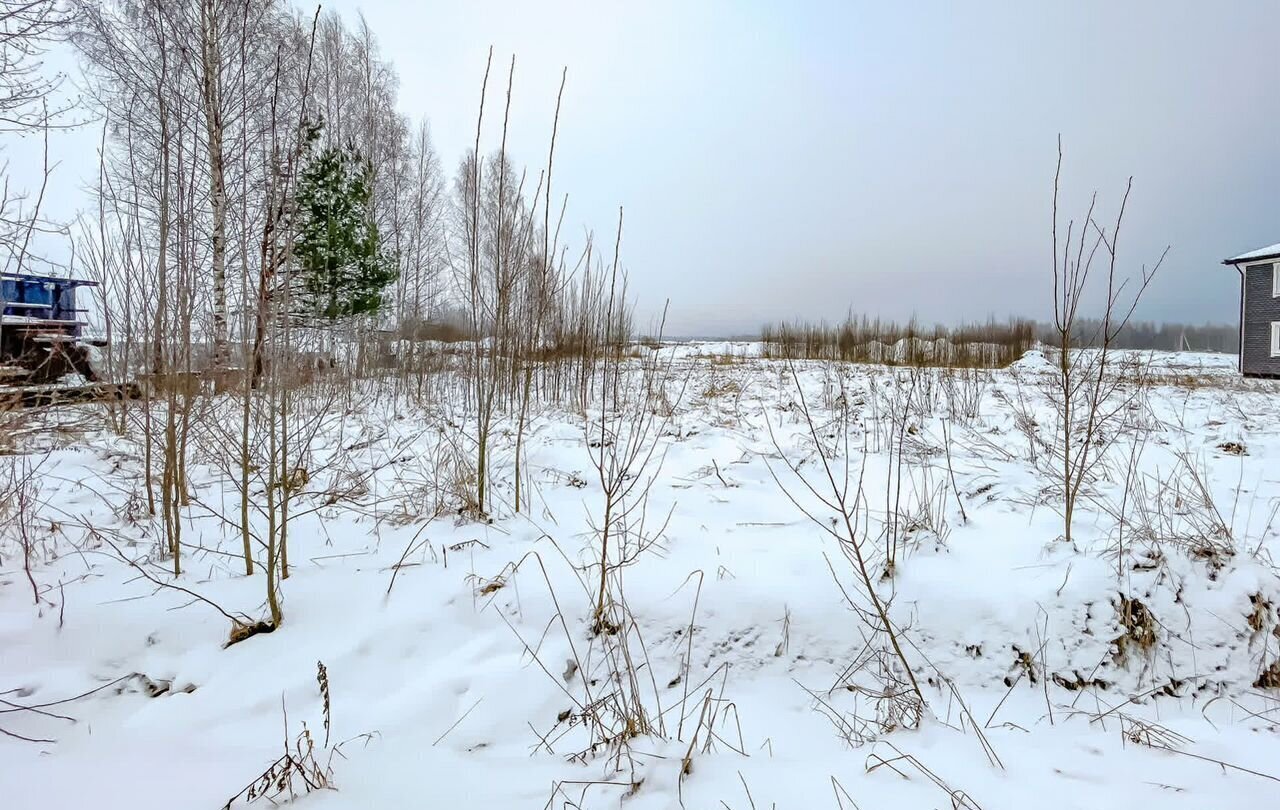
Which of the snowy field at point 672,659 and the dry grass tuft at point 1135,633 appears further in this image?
the dry grass tuft at point 1135,633

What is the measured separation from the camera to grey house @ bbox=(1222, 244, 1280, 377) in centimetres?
1470

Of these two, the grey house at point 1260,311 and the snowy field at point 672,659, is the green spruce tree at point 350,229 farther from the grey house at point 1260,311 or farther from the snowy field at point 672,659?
the grey house at point 1260,311

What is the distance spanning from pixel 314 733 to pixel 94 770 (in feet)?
1.49

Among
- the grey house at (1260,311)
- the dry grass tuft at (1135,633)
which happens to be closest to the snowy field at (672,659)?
the dry grass tuft at (1135,633)

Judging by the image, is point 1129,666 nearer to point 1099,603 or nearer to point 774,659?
point 1099,603

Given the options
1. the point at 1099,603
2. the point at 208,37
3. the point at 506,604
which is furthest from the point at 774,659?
the point at 208,37

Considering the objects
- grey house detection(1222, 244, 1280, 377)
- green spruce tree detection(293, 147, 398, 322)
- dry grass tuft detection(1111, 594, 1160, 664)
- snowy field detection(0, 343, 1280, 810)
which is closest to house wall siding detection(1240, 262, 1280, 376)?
grey house detection(1222, 244, 1280, 377)

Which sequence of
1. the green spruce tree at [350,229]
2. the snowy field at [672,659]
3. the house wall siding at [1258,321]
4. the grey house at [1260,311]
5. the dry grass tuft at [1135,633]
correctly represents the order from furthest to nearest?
the house wall siding at [1258,321]
the grey house at [1260,311]
the green spruce tree at [350,229]
the dry grass tuft at [1135,633]
the snowy field at [672,659]

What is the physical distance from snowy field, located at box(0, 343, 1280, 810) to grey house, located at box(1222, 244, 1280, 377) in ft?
63.4

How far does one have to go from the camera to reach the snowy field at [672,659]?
1.23m

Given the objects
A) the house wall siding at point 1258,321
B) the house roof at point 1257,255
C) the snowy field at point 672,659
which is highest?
the house roof at point 1257,255

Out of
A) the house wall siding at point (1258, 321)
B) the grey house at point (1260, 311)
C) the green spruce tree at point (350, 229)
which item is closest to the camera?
the green spruce tree at point (350, 229)

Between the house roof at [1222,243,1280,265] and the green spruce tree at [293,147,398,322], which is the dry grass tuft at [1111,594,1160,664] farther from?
the house roof at [1222,243,1280,265]

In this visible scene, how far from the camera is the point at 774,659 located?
68.9 inches
